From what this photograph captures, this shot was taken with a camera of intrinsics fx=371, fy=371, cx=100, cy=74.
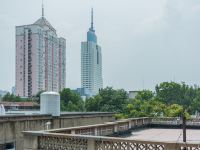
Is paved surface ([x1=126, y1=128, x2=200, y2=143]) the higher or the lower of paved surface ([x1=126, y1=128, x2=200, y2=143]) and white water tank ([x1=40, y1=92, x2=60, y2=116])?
the lower

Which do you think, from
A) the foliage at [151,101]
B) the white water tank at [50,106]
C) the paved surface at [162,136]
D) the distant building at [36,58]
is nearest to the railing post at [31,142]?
the paved surface at [162,136]

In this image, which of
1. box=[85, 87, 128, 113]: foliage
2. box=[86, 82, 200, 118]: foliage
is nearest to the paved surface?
box=[86, 82, 200, 118]: foliage

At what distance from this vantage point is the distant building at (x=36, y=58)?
123062mm

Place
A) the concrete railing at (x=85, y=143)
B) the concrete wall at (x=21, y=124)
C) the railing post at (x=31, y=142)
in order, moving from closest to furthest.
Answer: the concrete railing at (x=85, y=143)
the railing post at (x=31, y=142)
the concrete wall at (x=21, y=124)

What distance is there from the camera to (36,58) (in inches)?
4862

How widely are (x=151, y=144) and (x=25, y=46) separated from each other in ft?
379

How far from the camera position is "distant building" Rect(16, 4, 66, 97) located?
123062 mm

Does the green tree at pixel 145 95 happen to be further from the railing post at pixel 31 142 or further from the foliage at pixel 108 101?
the railing post at pixel 31 142

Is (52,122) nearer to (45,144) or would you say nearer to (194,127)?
(194,127)

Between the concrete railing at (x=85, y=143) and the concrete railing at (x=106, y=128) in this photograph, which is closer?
the concrete railing at (x=85, y=143)

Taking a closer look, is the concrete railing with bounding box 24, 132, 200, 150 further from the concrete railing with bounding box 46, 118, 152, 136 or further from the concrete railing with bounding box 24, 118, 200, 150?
the concrete railing with bounding box 46, 118, 152, 136

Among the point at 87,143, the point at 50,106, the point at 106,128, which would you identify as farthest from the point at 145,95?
the point at 87,143

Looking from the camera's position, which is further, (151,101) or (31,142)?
(151,101)

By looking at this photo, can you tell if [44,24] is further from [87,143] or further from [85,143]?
[87,143]
